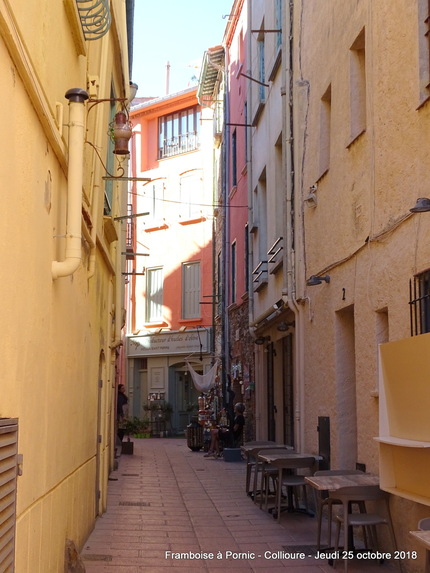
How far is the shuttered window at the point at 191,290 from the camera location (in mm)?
30031

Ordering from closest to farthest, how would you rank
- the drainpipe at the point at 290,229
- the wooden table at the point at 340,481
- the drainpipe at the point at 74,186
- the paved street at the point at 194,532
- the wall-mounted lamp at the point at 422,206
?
the drainpipe at the point at 74,186
the wall-mounted lamp at the point at 422,206
the wooden table at the point at 340,481
the paved street at the point at 194,532
the drainpipe at the point at 290,229

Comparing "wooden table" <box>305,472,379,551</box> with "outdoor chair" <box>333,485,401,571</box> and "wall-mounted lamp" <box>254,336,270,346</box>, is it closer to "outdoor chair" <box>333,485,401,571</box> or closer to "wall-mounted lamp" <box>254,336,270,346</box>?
"outdoor chair" <box>333,485,401,571</box>

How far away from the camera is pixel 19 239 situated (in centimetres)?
458

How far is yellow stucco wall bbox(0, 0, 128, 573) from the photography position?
4.39m

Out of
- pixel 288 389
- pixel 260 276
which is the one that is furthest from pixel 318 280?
pixel 260 276

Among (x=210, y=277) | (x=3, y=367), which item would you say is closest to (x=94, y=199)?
(x=3, y=367)

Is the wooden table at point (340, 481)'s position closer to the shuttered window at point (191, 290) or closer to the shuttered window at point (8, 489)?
the shuttered window at point (8, 489)

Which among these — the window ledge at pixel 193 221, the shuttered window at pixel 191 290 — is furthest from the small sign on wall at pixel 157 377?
the window ledge at pixel 193 221

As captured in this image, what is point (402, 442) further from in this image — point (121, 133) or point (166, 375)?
point (166, 375)

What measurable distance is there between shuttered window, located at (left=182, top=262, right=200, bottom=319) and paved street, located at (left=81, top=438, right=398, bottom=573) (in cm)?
1485

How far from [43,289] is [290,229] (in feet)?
24.7

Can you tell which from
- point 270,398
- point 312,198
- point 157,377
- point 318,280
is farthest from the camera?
point 157,377

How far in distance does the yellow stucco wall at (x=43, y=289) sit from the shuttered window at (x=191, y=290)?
21241 millimetres

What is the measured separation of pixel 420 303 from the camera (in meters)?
6.84
